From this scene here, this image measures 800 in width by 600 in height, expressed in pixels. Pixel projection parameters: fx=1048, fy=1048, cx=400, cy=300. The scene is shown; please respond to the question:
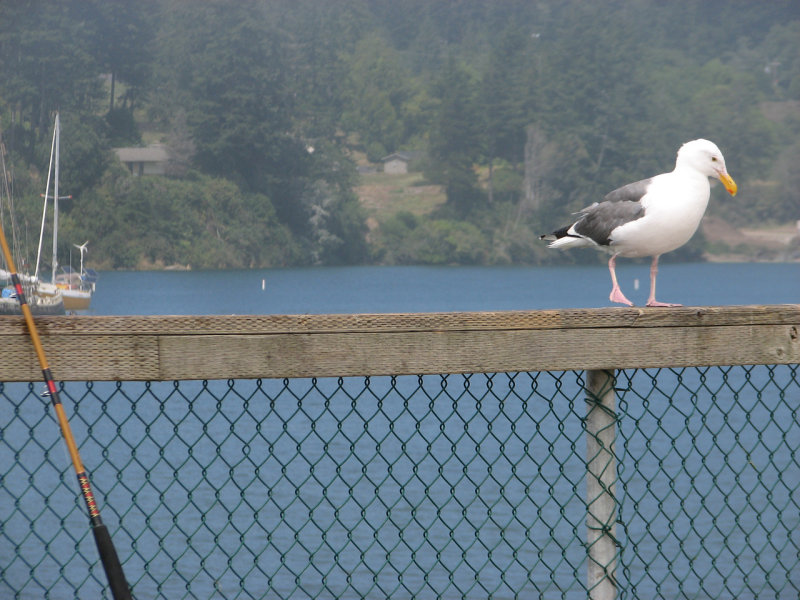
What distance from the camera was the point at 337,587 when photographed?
1487 centimetres

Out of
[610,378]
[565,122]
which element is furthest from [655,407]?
[565,122]

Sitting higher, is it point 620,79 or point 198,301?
point 620,79

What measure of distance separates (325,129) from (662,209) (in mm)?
117170

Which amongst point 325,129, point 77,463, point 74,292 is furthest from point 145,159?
point 77,463

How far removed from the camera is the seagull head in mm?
4020

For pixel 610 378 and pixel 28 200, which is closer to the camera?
pixel 610 378

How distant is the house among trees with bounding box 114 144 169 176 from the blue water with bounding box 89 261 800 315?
484 inches

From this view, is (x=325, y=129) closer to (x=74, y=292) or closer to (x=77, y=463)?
(x=74, y=292)

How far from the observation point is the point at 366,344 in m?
2.94

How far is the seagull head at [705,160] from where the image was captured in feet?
13.2

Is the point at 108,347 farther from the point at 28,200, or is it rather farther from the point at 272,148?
the point at 272,148

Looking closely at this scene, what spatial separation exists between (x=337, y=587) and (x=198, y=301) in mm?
63477

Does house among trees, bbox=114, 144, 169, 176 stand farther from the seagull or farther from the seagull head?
the seagull head

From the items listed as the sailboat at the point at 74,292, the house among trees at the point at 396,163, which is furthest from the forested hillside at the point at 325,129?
the sailboat at the point at 74,292
